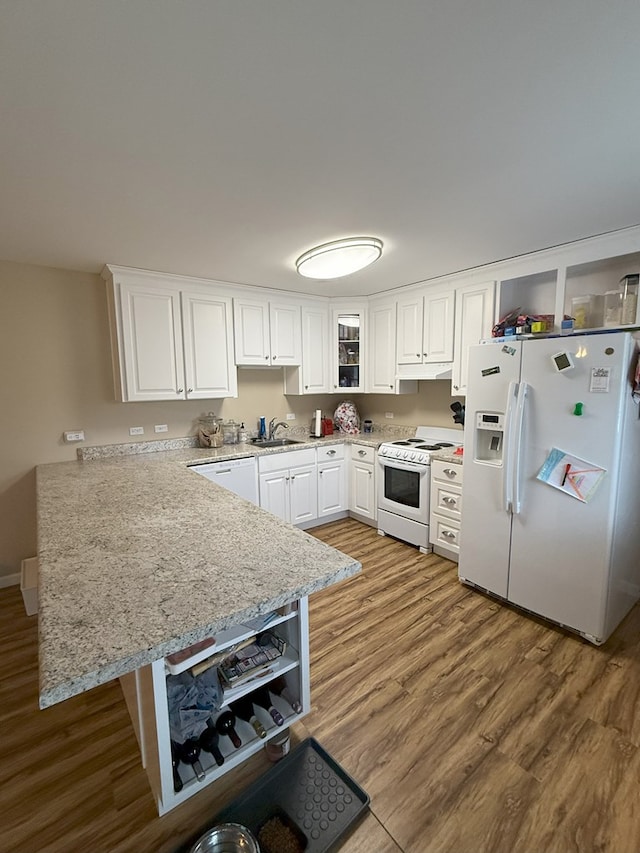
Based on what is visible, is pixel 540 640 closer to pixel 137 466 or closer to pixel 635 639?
pixel 635 639

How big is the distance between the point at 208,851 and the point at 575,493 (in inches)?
88.1

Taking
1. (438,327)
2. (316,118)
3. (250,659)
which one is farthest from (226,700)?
(438,327)

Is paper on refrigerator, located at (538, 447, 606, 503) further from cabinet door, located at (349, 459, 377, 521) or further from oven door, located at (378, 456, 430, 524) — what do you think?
cabinet door, located at (349, 459, 377, 521)

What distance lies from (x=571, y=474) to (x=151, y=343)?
3066 millimetres

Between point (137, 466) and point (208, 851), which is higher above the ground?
point (137, 466)

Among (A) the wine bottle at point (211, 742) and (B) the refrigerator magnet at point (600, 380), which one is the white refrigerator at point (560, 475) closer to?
(B) the refrigerator magnet at point (600, 380)

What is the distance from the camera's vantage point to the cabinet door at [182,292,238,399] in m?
3.12

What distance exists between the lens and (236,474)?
3.15 metres

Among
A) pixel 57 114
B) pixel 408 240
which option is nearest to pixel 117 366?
pixel 57 114

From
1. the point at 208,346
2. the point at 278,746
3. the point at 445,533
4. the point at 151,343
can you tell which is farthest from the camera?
the point at 208,346

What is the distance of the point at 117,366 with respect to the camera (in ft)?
9.52

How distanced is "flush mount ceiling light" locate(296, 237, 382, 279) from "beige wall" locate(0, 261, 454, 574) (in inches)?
70.7

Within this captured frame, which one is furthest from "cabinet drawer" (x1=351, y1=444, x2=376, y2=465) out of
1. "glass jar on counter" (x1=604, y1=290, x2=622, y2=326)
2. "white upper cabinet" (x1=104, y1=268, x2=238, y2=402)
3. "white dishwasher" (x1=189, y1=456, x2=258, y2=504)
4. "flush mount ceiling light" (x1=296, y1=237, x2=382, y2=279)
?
"glass jar on counter" (x1=604, y1=290, x2=622, y2=326)

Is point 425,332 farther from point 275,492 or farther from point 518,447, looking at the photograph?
point 275,492
